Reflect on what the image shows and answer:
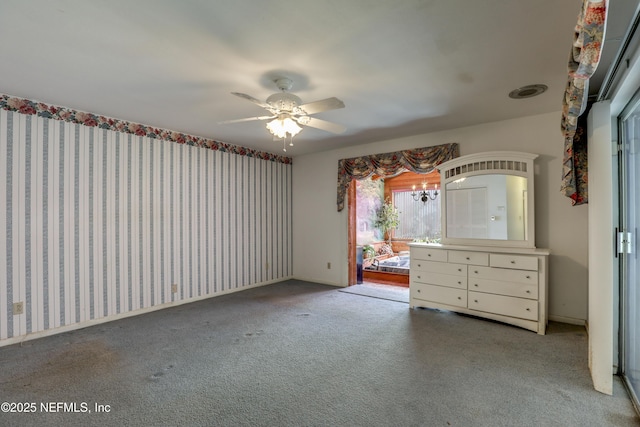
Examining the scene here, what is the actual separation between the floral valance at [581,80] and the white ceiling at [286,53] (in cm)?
35

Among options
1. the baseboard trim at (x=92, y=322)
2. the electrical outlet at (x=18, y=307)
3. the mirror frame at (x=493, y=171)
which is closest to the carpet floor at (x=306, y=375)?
the baseboard trim at (x=92, y=322)

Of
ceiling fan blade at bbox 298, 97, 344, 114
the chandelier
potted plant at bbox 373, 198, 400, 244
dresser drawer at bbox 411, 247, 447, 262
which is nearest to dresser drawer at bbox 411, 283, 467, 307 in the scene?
dresser drawer at bbox 411, 247, 447, 262

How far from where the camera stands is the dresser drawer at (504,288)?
3.13 meters

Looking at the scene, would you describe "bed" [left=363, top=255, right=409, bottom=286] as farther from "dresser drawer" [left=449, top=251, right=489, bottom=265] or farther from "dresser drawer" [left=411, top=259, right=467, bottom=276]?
"dresser drawer" [left=449, top=251, right=489, bottom=265]

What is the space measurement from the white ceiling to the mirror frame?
1.71 feet

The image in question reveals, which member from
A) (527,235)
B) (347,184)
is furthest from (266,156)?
(527,235)

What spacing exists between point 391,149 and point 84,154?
3917 mm

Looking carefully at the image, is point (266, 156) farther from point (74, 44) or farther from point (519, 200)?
point (519, 200)

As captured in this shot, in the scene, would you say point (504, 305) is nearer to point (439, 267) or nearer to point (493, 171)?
point (439, 267)

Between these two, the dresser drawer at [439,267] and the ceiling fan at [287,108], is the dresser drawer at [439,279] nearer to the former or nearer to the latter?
the dresser drawer at [439,267]

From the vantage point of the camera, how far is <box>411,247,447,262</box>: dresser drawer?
372 centimetres

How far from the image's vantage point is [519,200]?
3.55m

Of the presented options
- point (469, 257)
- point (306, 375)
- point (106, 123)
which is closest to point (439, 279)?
point (469, 257)

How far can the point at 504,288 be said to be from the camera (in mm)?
3275
